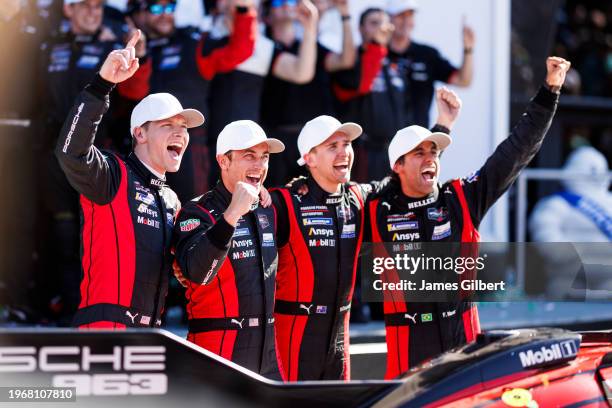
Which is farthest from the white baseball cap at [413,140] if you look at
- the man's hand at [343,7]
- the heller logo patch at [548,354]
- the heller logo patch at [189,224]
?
the man's hand at [343,7]

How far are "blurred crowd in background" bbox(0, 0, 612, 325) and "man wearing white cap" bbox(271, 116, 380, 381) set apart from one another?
1.86m

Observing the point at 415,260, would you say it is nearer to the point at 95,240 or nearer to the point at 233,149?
the point at 233,149

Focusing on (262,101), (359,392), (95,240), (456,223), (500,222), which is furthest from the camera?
(500,222)

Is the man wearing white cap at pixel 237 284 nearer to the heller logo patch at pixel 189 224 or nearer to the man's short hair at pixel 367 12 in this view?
the heller logo patch at pixel 189 224

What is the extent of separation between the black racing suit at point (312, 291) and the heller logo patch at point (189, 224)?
0.58 metres

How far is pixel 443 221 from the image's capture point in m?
4.38

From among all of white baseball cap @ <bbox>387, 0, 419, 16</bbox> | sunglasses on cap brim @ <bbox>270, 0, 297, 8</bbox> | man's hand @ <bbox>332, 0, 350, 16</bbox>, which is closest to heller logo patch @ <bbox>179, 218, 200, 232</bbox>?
man's hand @ <bbox>332, 0, 350, 16</bbox>

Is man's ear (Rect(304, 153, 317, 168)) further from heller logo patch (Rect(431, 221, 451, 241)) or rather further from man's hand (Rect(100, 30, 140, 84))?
man's hand (Rect(100, 30, 140, 84))

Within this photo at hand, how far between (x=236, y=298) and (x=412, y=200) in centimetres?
99

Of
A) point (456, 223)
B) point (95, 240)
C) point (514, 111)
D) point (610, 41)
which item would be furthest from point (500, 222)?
point (610, 41)

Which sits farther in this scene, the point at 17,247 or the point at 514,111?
the point at 514,111

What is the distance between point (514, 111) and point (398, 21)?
1.81 m

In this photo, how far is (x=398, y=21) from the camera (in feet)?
23.7

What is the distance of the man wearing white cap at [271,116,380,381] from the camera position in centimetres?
432
